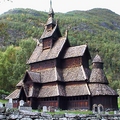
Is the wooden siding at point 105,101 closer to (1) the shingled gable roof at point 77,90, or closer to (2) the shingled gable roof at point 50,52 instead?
(1) the shingled gable roof at point 77,90

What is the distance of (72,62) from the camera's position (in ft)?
145

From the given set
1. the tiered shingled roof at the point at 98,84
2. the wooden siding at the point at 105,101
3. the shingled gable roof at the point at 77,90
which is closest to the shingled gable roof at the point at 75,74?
the shingled gable roof at the point at 77,90

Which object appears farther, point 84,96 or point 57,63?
point 57,63

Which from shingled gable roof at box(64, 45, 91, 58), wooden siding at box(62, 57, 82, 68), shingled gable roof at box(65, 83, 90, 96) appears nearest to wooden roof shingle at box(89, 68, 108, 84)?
shingled gable roof at box(65, 83, 90, 96)

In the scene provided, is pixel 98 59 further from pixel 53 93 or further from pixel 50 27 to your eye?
pixel 50 27

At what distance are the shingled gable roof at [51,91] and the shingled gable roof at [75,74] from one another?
197 centimetres

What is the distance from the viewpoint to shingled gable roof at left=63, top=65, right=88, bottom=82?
40631 mm

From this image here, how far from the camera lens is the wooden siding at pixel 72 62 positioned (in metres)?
43.3

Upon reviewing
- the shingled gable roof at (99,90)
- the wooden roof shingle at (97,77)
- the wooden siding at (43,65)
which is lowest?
the shingled gable roof at (99,90)

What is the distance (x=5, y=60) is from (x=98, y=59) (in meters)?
31.5

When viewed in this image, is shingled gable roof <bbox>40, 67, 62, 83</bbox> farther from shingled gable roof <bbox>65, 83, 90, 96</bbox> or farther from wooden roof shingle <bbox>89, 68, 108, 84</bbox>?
wooden roof shingle <bbox>89, 68, 108, 84</bbox>

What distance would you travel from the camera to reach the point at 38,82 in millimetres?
43438

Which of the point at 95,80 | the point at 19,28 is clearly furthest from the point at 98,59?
the point at 19,28

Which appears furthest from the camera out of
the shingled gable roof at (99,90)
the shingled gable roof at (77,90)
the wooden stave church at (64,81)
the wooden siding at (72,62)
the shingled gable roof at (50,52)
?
the shingled gable roof at (50,52)
